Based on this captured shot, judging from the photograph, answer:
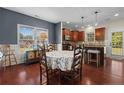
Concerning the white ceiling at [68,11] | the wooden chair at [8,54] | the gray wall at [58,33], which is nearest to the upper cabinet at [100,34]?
the white ceiling at [68,11]

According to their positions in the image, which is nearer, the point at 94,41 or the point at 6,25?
the point at 6,25

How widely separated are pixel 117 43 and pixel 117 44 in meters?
0.06

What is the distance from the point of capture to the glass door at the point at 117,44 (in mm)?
5547

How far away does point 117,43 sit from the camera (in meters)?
5.73

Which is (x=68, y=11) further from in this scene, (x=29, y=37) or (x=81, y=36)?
(x=81, y=36)

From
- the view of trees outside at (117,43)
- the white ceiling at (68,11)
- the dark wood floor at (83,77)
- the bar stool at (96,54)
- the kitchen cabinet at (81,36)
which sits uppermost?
the white ceiling at (68,11)

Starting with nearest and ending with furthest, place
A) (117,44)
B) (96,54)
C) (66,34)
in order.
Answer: (96,54) → (117,44) → (66,34)

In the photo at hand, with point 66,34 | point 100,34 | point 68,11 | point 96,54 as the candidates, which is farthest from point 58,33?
point 96,54

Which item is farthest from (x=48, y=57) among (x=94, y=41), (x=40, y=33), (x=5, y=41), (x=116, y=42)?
(x=94, y=41)

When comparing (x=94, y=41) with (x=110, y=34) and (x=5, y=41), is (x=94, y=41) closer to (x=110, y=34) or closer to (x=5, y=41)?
(x=110, y=34)

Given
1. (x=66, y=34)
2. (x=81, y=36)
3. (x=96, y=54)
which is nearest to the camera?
(x=96, y=54)

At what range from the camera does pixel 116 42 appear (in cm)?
575

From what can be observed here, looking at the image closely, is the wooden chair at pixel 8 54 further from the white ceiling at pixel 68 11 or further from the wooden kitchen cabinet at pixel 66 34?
the wooden kitchen cabinet at pixel 66 34
